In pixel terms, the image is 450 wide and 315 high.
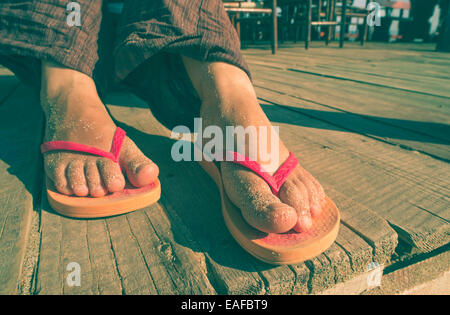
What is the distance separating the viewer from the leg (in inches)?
27.6

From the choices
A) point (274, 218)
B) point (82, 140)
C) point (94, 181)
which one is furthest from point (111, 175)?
point (274, 218)

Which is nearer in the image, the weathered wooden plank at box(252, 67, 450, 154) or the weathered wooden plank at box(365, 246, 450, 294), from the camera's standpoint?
the weathered wooden plank at box(365, 246, 450, 294)

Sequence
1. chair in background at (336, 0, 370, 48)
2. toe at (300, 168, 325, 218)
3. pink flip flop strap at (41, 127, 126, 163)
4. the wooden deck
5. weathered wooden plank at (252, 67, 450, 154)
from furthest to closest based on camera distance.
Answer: chair in background at (336, 0, 370, 48) < weathered wooden plank at (252, 67, 450, 154) < pink flip flop strap at (41, 127, 126, 163) < toe at (300, 168, 325, 218) < the wooden deck

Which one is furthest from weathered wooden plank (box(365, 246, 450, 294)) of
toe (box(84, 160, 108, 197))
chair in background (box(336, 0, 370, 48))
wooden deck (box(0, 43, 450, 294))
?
chair in background (box(336, 0, 370, 48))

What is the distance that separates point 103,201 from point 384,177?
73cm

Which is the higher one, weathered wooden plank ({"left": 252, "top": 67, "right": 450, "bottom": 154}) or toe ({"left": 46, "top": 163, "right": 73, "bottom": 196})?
toe ({"left": 46, "top": 163, "right": 73, "bottom": 196})

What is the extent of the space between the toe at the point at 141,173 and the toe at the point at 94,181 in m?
0.06

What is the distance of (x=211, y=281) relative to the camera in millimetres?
468

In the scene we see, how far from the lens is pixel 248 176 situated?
61cm

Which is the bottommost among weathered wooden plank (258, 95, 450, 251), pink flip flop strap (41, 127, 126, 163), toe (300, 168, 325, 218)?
weathered wooden plank (258, 95, 450, 251)

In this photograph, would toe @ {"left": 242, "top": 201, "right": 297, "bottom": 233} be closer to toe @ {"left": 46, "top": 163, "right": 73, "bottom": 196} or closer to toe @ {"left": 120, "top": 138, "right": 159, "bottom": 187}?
toe @ {"left": 120, "top": 138, "right": 159, "bottom": 187}

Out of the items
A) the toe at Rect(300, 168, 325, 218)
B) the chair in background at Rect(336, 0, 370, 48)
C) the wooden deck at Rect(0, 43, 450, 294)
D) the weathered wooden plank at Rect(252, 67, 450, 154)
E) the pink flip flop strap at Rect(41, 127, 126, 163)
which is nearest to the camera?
the wooden deck at Rect(0, 43, 450, 294)

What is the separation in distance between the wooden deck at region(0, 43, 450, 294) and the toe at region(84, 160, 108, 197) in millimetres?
67

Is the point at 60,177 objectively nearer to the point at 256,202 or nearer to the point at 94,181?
the point at 94,181
